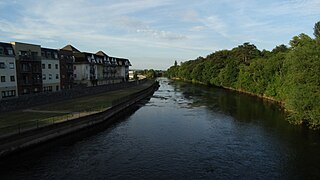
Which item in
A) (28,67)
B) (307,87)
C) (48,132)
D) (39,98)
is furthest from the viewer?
(28,67)

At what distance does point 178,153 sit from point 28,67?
3527 centimetres

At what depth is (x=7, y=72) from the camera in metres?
41.5

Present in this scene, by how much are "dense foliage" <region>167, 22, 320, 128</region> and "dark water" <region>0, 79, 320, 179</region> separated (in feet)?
9.75

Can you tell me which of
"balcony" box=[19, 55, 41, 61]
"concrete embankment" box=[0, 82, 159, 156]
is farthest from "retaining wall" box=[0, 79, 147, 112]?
"concrete embankment" box=[0, 82, 159, 156]

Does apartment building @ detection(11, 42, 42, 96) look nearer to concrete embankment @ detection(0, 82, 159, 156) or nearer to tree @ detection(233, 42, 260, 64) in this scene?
concrete embankment @ detection(0, 82, 159, 156)

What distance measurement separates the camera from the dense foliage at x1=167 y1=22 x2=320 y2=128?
3041cm

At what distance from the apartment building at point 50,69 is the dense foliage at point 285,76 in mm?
42686

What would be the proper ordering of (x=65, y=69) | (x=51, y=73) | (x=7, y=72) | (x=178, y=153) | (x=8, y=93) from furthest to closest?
(x=65, y=69) < (x=51, y=73) < (x=8, y=93) < (x=7, y=72) < (x=178, y=153)

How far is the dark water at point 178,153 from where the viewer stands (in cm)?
1920

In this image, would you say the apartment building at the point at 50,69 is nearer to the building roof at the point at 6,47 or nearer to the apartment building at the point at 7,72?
the apartment building at the point at 7,72

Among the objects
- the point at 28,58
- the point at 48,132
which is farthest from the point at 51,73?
the point at 48,132

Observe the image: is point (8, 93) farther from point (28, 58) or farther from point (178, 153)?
point (178, 153)

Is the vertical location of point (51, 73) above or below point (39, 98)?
above

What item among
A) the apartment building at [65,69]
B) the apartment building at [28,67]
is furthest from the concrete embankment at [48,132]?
the apartment building at [65,69]
